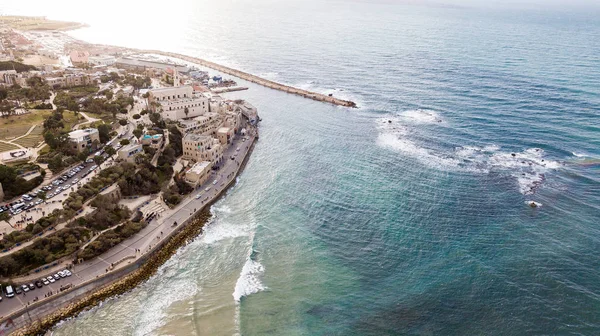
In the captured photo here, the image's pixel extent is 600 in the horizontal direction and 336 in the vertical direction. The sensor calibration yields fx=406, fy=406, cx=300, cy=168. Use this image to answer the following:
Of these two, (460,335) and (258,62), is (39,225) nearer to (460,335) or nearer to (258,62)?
(460,335)

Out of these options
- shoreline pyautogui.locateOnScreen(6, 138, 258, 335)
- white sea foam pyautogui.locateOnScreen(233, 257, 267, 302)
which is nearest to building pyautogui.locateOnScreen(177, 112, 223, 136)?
shoreline pyautogui.locateOnScreen(6, 138, 258, 335)

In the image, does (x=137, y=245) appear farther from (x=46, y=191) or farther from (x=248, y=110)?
(x=248, y=110)

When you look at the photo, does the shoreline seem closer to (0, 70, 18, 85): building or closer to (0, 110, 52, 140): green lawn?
(0, 110, 52, 140): green lawn

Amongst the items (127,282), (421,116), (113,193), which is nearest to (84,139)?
(113,193)

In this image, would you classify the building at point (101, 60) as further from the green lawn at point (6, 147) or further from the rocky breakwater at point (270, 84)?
the green lawn at point (6, 147)

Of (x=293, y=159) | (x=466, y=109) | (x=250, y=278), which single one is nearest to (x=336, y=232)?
(x=250, y=278)

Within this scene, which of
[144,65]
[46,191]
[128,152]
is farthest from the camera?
[144,65]

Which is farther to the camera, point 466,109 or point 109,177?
point 466,109
